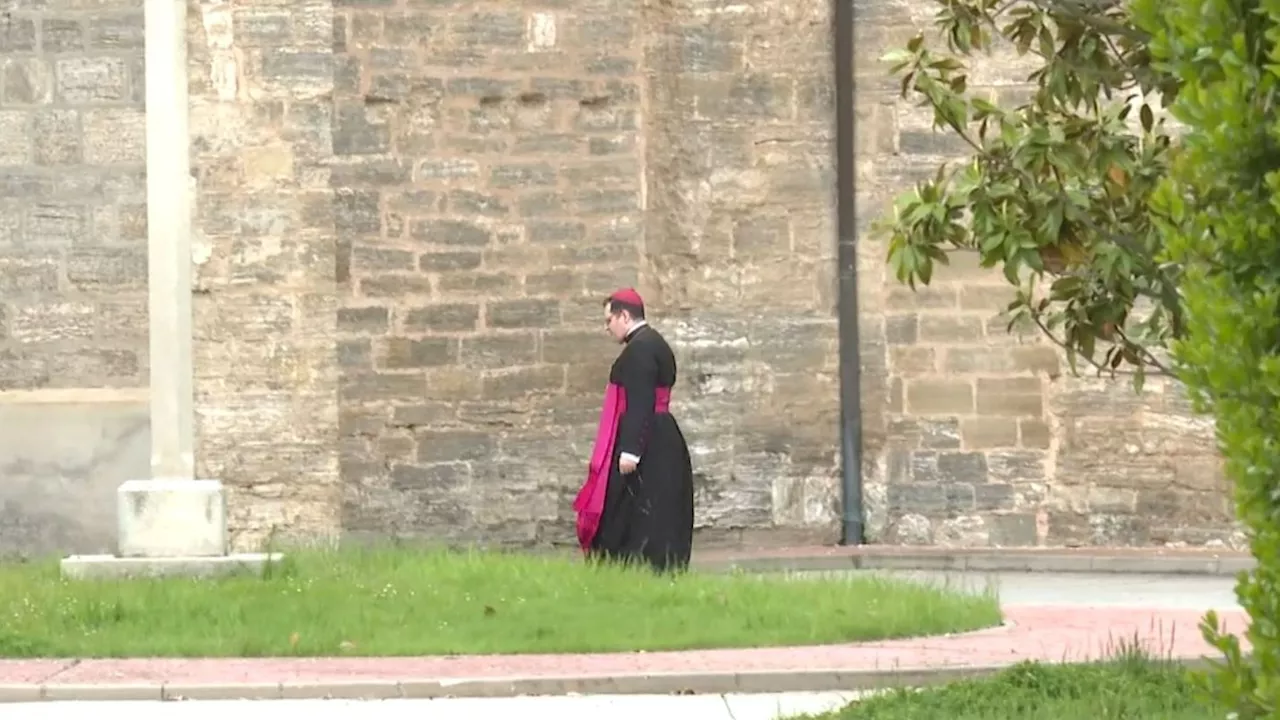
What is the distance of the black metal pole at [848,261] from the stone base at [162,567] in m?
5.00

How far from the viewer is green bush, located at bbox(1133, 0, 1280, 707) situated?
437 centimetres

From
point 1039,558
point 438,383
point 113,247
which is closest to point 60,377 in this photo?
point 113,247

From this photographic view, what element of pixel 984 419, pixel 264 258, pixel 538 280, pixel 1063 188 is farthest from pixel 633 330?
pixel 1063 188

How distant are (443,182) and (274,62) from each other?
130 cm

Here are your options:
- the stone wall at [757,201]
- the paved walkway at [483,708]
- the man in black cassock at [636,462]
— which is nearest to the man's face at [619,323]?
the man in black cassock at [636,462]

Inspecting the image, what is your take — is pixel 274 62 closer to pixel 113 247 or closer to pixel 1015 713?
pixel 113 247

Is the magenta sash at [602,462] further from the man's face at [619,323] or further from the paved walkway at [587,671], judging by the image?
the paved walkway at [587,671]

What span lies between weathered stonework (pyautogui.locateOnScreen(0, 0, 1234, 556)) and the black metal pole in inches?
2.9

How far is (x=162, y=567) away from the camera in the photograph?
A: 12086mm

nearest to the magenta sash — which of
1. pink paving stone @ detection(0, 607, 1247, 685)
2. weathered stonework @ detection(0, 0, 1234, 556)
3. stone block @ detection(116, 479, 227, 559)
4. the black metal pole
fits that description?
stone block @ detection(116, 479, 227, 559)

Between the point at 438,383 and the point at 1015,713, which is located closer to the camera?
the point at 1015,713

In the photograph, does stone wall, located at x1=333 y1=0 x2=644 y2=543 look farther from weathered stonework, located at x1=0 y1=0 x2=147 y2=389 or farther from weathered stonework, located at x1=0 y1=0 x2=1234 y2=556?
weathered stonework, located at x1=0 y1=0 x2=147 y2=389

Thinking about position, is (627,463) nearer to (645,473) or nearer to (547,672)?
(645,473)

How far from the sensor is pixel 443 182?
15562mm
